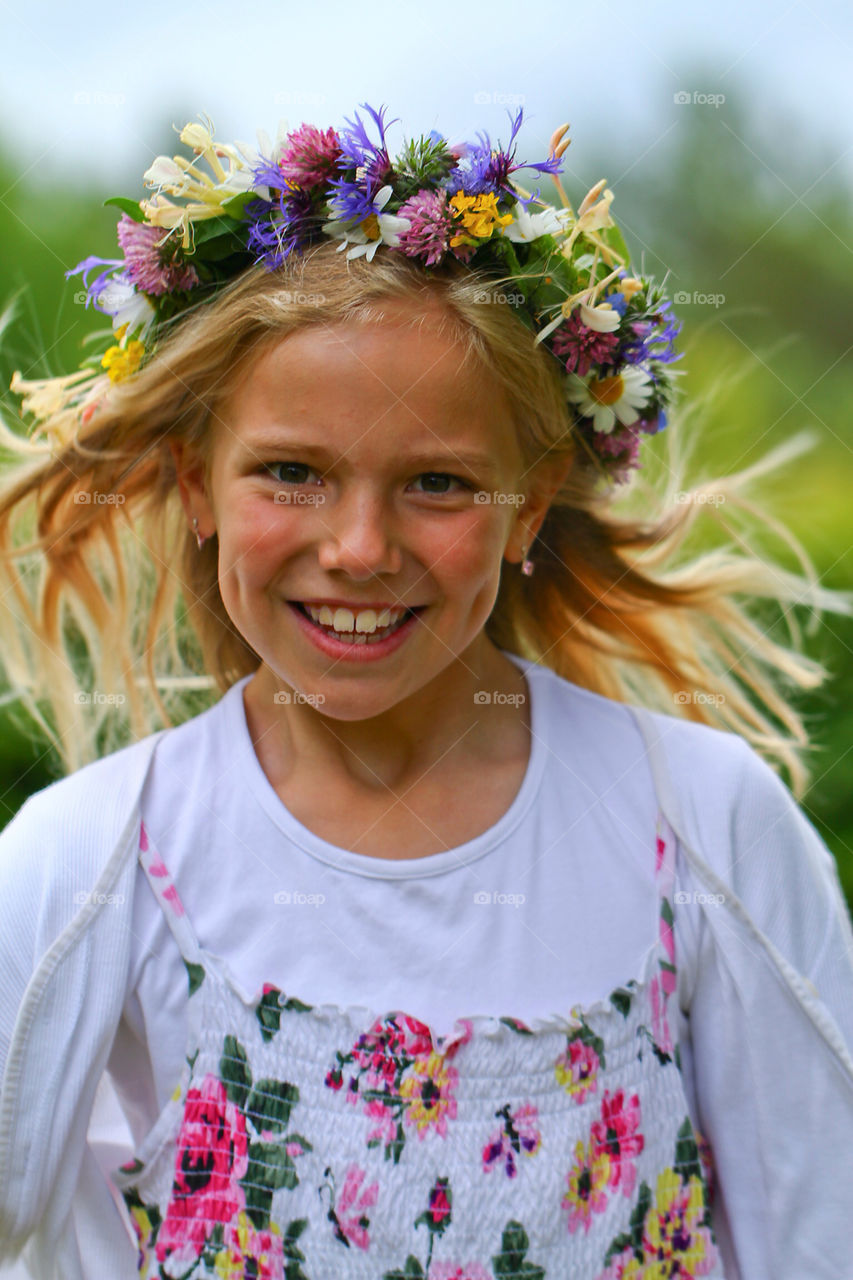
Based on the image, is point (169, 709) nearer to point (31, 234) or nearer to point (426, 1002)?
point (426, 1002)

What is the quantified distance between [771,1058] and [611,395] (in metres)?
0.92

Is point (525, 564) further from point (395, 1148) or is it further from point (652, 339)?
point (395, 1148)


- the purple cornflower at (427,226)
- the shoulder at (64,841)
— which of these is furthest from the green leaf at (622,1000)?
the purple cornflower at (427,226)

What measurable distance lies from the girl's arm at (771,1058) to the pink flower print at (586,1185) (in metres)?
0.20

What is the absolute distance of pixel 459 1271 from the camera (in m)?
1.37

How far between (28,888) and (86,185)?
8.29 feet

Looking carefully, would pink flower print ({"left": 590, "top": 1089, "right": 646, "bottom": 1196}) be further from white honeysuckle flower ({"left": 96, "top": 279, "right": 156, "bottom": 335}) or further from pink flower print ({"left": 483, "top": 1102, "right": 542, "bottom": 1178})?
white honeysuckle flower ({"left": 96, "top": 279, "right": 156, "bottom": 335})

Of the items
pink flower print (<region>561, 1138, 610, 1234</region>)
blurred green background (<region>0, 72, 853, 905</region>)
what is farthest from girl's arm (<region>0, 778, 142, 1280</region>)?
blurred green background (<region>0, 72, 853, 905</region>)

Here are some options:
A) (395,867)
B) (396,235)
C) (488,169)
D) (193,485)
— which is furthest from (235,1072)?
(488,169)

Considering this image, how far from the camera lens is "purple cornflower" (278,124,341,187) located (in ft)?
4.63

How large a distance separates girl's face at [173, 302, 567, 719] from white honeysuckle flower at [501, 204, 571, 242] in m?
0.18

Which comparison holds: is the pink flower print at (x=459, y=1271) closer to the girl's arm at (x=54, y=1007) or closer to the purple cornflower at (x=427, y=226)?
the girl's arm at (x=54, y=1007)

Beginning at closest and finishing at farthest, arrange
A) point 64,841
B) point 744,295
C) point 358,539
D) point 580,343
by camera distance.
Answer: point 358,539, point 64,841, point 580,343, point 744,295

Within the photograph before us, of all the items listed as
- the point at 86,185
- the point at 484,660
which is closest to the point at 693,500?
the point at 484,660
